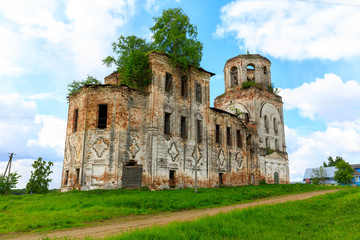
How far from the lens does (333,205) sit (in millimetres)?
12703

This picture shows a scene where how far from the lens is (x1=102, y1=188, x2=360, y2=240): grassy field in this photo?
771cm

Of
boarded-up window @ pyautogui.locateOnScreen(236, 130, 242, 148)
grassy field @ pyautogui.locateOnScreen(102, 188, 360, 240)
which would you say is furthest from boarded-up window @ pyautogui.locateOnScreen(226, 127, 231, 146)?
grassy field @ pyautogui.locateOnScreen(102, 188, 360, 240)

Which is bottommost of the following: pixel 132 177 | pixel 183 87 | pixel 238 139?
pixel 132 177

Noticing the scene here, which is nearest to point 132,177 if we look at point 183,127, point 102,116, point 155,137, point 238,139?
point 155,137

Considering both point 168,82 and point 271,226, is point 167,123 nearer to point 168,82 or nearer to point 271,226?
point 168,82

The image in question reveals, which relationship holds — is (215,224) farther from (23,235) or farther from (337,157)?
(337,157)

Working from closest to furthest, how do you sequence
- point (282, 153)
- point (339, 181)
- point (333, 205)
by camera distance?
point (333, 205) → point (282, 153) → point (339, 181)

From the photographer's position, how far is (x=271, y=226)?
9117 millimetres

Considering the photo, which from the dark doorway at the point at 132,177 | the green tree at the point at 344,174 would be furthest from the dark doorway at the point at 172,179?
the green tree at the point at 344,174

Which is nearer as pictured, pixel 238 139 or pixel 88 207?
pixel 88 207

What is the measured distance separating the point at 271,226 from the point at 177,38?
1774cm

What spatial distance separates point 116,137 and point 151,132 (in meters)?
2.57

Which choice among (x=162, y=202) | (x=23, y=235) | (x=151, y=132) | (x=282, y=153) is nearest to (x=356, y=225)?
(x=162, y=202)

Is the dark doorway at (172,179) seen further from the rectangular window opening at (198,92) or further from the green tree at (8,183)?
the green tree at (8,183)
